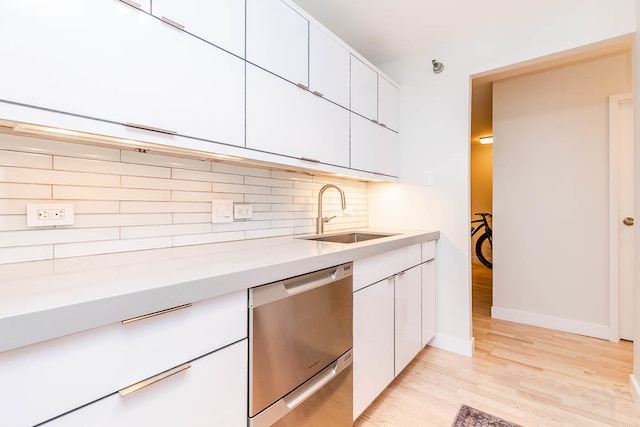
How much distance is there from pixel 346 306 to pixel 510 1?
2136mm

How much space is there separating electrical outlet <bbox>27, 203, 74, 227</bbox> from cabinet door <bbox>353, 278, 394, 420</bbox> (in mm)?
1167

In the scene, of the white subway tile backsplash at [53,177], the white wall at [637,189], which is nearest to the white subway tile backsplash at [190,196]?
the white subway tile backsplash at [53,177]

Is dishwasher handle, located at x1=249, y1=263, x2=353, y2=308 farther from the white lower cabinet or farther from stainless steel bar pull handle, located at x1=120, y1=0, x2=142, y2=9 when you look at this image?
stainless steel bar pull handle, located at x1=120, y1=0, x2=142, y2=9

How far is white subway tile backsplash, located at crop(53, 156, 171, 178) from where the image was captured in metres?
1.06

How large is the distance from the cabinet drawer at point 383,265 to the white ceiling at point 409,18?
1541 millimetres

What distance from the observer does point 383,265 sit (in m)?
1.61

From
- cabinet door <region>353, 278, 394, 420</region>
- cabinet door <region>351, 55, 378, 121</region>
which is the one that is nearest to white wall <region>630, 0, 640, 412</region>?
cabinet door <region>353, 278, 394, 420</region>

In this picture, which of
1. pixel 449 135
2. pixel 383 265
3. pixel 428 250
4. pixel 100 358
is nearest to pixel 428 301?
pixel 428 250

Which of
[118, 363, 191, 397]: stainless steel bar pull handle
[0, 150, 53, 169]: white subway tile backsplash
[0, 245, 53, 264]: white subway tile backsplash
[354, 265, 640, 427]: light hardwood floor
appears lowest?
[354, 265, 640, 427]: light hardwood floor

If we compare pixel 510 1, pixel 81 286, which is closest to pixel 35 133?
pixel 81 286

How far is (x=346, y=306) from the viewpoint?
1310 millimetres

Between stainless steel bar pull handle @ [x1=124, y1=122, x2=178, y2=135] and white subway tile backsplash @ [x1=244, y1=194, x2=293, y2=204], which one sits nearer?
stainless steel bar pull handle @ [x1=124, y1=122, x2=178, y2=135]

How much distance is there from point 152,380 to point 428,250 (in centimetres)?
195

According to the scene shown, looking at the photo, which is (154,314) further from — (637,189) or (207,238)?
(637,189)
